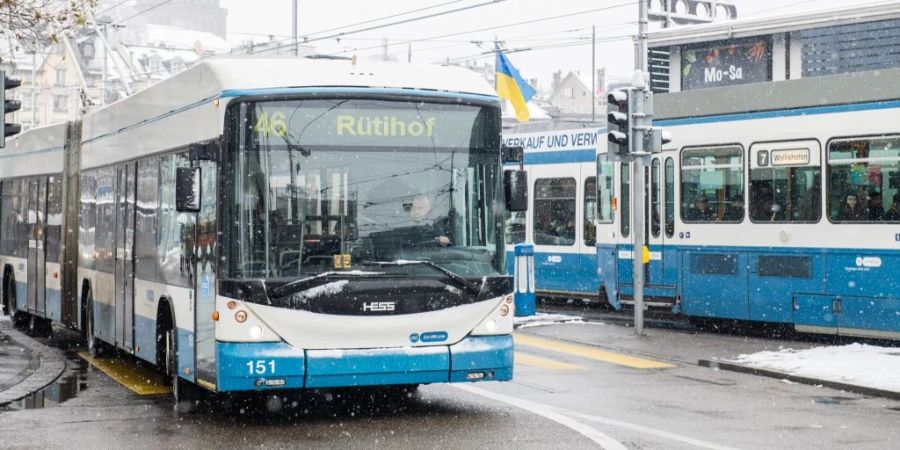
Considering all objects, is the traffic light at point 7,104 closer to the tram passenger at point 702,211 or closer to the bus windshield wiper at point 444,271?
the bus windshield wiper at point 444,271

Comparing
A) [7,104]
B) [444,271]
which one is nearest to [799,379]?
[444,271]

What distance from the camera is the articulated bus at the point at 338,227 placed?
10.7 metres

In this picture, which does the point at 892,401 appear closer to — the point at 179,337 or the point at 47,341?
the point at 179,337

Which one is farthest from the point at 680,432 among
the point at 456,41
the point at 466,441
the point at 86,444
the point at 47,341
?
the point at 456,41

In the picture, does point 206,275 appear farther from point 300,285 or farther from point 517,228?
point 517,228

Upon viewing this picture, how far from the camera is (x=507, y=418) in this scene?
36.8 feet

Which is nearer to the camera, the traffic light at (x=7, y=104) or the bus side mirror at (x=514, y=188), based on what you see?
the bus side mirror at (x=514, y=188)

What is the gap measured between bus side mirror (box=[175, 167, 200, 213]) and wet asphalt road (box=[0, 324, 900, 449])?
1720 millimetres

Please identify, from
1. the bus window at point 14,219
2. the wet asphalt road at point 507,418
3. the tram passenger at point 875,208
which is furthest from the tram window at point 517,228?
the wet asphalt road at point 507,418

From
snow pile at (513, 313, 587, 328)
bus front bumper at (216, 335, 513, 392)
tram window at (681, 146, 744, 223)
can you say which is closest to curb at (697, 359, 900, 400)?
tram window at (681, 146, 744, 223)

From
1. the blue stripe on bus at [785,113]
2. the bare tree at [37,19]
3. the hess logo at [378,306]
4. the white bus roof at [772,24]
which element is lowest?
the hess logo at [378,306]

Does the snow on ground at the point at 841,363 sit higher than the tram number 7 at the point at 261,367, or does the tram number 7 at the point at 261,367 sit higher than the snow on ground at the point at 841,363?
the tram number 7 at the point at 261,367

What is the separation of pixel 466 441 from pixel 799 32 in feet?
69.0

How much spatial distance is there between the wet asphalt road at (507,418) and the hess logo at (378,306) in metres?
0.90
